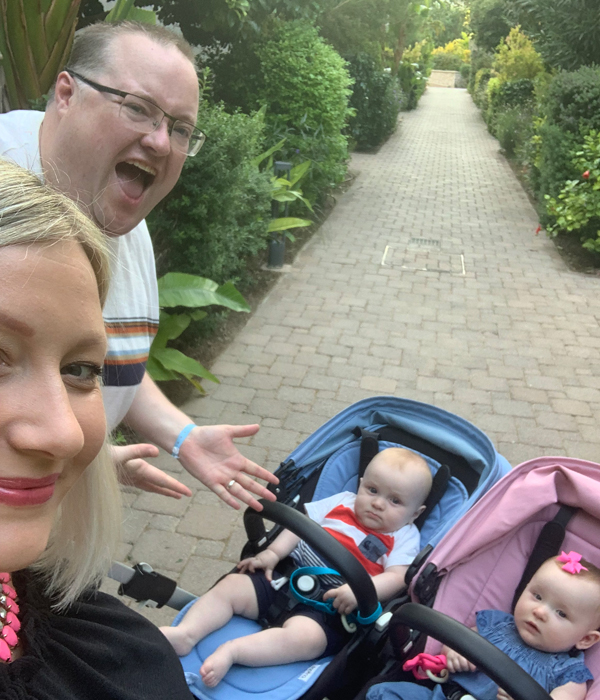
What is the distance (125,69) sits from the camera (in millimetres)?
1777

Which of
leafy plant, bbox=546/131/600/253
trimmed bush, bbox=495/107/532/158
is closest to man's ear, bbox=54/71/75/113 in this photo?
leafy plant, bbox=546/131/600/253

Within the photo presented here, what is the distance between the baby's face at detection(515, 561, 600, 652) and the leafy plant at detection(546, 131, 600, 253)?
710 cm

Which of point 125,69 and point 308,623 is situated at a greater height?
point 125,69

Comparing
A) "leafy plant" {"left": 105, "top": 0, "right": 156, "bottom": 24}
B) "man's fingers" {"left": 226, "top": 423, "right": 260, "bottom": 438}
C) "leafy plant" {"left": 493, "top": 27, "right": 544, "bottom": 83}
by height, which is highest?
"leafy plant" {"left": 493, "top": 27, "right": 544, "bottom": 83}

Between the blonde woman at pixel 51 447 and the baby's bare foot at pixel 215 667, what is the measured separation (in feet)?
2.25

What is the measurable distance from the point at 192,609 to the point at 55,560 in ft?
3.17

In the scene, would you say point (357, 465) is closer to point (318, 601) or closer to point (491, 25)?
point (318, 601)

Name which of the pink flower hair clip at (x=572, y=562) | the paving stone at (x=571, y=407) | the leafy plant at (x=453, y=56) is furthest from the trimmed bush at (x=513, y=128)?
the leafy plant at (x=453, y=56)

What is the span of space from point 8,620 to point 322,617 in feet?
4.21

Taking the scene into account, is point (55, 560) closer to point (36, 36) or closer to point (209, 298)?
point (209, 298)

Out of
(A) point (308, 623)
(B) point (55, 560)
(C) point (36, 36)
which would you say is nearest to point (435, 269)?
(C) point (36, 36)

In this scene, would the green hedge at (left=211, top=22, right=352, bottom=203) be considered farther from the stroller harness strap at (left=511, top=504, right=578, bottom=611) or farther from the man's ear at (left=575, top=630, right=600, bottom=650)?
the man's ear at (left=575, top=630, right=600, bottom=650)

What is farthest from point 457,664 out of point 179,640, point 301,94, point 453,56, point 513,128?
point 453,56

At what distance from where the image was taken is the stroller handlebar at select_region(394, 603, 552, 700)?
1.48 meters
